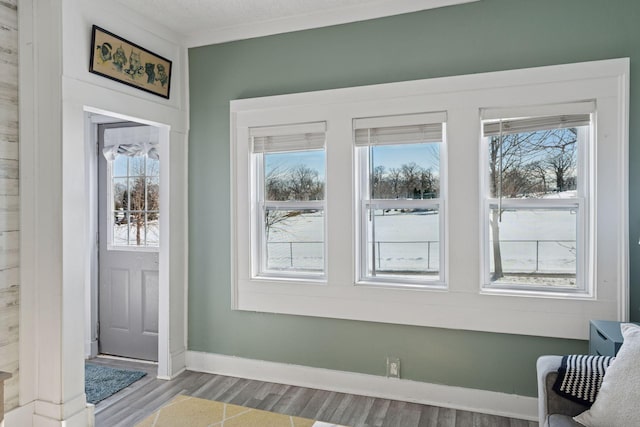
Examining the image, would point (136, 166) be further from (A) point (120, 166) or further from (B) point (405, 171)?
(B) point (405, 171)

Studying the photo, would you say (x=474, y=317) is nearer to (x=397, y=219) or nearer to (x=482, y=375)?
(x=482, y=375)

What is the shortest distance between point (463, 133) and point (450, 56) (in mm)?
539

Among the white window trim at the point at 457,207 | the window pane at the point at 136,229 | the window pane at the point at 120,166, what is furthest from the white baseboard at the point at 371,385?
the window pane at the point at 120,166

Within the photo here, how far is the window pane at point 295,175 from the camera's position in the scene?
3350 millimetres

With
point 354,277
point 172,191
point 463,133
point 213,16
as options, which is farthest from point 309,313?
point 213,16

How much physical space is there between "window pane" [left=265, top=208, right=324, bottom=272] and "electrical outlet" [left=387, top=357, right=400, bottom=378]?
2.70 ft

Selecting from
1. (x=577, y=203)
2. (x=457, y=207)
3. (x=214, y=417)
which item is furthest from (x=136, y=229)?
(x=577, y=203)

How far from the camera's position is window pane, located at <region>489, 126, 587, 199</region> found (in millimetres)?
2752

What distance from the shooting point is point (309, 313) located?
10.7 feet

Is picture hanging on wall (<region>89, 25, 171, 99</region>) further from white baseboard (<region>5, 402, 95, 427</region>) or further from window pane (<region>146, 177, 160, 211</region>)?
white baseboard (<region>5, 402, 95, 427</region>)

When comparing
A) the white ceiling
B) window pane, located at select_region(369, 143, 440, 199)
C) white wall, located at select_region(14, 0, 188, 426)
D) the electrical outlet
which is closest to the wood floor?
the electrical outlet

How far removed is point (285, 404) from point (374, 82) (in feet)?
7.71

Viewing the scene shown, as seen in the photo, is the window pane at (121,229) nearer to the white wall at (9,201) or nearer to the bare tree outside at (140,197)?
the bare tree outside at (140,197)

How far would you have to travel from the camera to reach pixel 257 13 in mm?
3195
